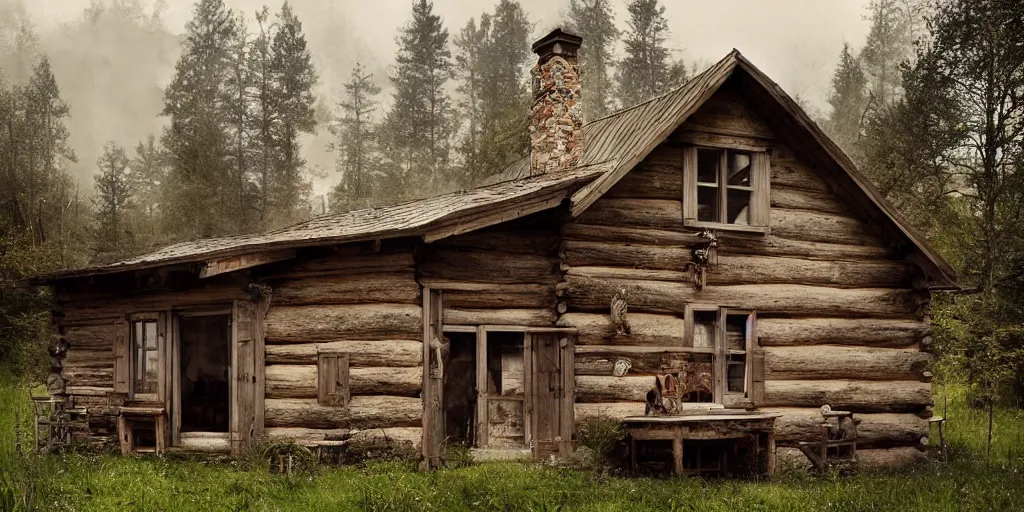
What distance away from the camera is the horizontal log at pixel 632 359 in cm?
1392

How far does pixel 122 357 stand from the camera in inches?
593

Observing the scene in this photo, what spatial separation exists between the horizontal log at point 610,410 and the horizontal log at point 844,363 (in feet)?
8.32

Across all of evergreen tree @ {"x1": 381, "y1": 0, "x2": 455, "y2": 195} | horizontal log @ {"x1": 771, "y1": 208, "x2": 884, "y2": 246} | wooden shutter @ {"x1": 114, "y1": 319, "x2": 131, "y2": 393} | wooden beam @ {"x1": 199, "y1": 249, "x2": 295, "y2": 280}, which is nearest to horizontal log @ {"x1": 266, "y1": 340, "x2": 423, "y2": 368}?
wooden beam @ {"x1": 199, "y1": 249, "x2": 295, "y2": 280}

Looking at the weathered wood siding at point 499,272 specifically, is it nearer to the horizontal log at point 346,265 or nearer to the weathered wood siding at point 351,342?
the horizontal log at point 346,265

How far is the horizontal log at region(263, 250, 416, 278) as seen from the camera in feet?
42.7

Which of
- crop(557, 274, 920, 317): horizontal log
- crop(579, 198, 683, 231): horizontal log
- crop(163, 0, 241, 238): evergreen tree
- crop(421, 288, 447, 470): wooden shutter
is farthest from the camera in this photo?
crop(163, 0, 241, 238): evergreen tree

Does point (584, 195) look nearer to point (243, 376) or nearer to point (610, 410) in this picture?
point (610, 410)

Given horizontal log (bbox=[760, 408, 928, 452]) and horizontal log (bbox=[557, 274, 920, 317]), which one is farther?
horizontal log (bbox=[760, 408, 928, 452])

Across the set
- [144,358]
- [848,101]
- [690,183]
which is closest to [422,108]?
[848,101]

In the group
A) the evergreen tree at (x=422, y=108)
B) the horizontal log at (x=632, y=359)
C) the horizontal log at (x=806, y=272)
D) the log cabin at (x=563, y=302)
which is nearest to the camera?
the log cabin at (x=563, y=302)

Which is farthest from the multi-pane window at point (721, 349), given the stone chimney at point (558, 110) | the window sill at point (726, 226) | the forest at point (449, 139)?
the forest at point (449, 139)

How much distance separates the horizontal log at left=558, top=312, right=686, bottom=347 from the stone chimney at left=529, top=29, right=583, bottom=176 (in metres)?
3.24

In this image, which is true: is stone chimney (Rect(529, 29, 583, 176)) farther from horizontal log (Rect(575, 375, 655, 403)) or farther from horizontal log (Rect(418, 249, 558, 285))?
horizontal log (Rect(575, 375, 655, 403))

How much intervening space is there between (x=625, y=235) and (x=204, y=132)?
34040mm
